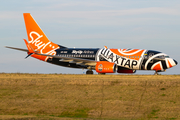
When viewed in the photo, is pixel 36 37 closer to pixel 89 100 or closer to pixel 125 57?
pixel 125 57

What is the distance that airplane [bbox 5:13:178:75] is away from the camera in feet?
123

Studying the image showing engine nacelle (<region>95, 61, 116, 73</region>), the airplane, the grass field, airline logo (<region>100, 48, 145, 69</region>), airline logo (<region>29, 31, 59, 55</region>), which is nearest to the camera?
the grass field

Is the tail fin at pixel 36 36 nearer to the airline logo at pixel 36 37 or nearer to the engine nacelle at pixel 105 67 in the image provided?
the airline logo at pixel 36 37

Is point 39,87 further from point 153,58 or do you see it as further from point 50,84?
point 153,58

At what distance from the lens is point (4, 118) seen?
1605 centimetres

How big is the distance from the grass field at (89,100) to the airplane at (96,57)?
1271 centimetres

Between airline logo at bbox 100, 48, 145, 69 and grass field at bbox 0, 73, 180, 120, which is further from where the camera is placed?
airline logo at bbox 100, 48, 145, 69

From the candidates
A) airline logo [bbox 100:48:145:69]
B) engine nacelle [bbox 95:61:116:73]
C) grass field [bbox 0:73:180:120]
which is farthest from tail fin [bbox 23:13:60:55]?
grass field [bbox 0:73:180:120]

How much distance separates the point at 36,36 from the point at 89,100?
1053 inches

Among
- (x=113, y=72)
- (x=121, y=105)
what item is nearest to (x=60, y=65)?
(x=113, y=72)

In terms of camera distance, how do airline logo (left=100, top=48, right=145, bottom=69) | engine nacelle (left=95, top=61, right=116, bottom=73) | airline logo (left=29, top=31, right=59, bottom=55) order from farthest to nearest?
airline logo (left=29, top=31, right=59, bottom=55)
airline logo (left=100, top=48, right=145, bottom=69)
engine nacelle (left=95, top=61, right=116, bottom=73)

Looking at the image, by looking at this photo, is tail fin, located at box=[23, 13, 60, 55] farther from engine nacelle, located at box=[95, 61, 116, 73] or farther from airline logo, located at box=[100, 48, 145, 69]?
engine nacelle, located at box=[95, 61, 116, 73]

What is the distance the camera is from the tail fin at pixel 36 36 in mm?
44625

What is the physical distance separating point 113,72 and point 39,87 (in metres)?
14.4
